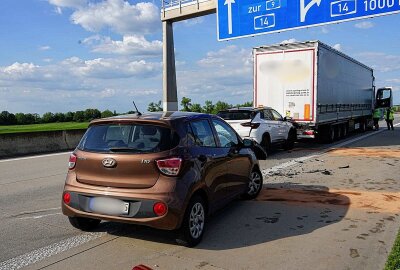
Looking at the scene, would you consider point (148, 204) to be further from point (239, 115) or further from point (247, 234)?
point (239, 115)

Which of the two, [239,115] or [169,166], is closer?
[169,166]

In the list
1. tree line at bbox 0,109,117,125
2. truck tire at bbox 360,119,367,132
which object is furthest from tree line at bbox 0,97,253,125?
truck tire at bbox 360,119,367,132

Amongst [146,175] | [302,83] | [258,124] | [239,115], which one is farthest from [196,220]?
[302,83]

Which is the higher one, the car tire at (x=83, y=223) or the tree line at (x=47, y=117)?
the tree line at (x=47, y=117)

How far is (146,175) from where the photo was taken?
4.66 meters

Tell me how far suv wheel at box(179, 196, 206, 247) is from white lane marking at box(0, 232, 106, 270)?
4.18ft

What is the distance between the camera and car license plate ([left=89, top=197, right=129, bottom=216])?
4680 millimetres

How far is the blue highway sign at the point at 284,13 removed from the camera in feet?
49.5

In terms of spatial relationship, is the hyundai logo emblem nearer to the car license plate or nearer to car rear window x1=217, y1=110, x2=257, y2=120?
the car license plate

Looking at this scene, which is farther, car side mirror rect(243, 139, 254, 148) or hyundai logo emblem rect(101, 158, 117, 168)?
car side mirror rect(243, 139, 254, 148)

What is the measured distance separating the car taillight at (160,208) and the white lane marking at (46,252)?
1.19 m

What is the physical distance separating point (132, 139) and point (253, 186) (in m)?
3.25

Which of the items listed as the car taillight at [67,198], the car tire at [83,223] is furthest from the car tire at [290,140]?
the car taillight at [67,198]

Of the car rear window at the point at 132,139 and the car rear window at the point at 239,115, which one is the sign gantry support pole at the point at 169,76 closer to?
the car rear window at the point at 239,115
